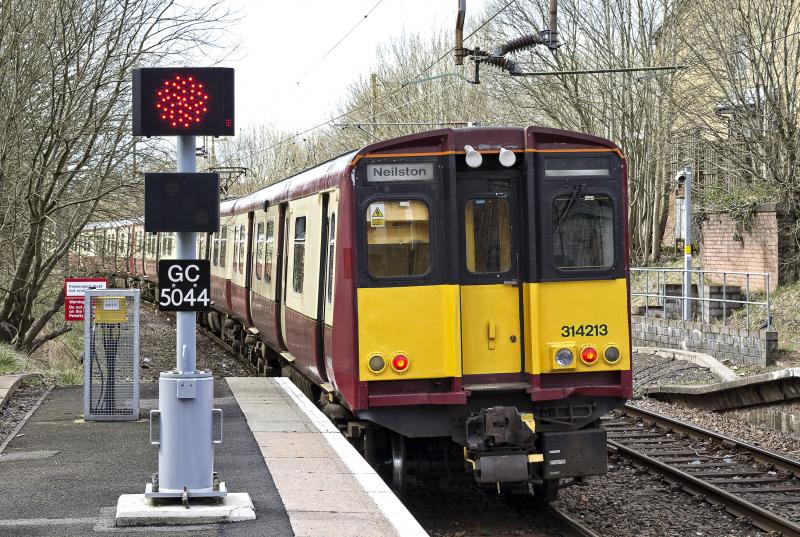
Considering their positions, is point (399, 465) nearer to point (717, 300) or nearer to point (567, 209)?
point (567, 209)

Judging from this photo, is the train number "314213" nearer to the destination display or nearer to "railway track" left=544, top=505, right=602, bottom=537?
"railway track" left=544, top=505, right=602, bottom=537

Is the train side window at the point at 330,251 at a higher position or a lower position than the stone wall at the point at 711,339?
higher

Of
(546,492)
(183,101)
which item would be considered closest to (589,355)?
(546,492)

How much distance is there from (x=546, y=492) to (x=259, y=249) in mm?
8143

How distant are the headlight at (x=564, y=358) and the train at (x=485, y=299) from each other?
3 cm

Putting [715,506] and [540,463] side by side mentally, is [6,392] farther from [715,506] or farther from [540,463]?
[715,506]

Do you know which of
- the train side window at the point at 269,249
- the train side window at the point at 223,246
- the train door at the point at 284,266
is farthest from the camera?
the train side window at the point at 223,246

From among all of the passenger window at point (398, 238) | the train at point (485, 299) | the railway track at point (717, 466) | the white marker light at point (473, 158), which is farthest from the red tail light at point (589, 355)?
the railway track at point (717, 466)

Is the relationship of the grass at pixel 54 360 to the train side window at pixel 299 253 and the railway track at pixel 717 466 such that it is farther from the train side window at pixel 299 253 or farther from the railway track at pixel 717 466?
the railway track at pixel 717 466

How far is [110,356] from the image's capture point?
40.6 ft

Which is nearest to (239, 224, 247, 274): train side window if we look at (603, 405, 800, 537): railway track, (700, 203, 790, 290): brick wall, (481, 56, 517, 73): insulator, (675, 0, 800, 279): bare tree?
(481, 56, 517, 73): insulator

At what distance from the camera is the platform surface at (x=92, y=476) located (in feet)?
23.3

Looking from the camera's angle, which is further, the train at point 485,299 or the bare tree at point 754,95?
the bare tree at point 754,95

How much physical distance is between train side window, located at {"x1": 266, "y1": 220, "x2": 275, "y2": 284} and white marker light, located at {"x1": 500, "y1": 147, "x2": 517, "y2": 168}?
20.8 ft
